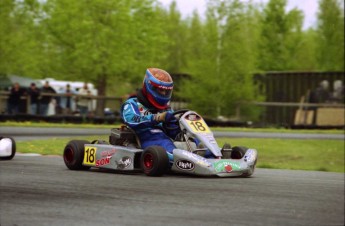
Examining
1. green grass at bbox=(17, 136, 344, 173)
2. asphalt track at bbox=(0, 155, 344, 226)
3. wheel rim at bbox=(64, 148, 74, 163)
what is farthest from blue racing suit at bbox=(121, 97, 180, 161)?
green grass at bbox=(17, 136, 344, 173)

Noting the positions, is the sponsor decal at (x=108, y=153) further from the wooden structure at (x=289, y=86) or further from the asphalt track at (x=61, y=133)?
the wooden structure at (x=289, y=86)

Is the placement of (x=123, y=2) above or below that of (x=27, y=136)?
above

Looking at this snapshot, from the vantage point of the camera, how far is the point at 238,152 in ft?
28.0

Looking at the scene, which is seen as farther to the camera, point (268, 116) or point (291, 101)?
point (291, 101)

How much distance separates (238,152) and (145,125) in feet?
3.20

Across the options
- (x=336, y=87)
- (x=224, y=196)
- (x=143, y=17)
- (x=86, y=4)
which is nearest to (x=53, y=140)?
(x=224, y=196)

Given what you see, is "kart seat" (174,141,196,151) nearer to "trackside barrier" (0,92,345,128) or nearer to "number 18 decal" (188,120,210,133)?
"number 18 decal" (188,120,210,133)

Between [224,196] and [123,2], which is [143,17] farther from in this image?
[224,196]

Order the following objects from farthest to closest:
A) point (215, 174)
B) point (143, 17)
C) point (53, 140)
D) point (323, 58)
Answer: point (323, 58)
point (143, 17)
point (53, 140)
point (215, 174)

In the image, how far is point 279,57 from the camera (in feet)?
145

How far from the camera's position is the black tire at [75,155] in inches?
356

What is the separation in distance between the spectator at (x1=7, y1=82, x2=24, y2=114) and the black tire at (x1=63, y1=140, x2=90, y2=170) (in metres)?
13.4

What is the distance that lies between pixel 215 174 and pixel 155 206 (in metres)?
2.22

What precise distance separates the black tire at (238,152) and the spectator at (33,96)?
14301 mm
